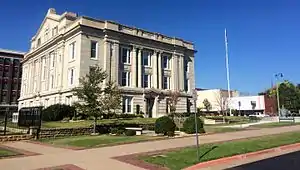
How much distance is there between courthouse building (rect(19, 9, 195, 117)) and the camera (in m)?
46.1

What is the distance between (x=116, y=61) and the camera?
48.1 metres

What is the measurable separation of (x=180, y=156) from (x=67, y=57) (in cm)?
3894

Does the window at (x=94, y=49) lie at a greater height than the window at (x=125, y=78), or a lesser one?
greater

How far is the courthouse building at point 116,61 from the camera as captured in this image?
4605cm

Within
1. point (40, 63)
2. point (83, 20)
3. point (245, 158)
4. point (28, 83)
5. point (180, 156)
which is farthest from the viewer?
point (28, 83)

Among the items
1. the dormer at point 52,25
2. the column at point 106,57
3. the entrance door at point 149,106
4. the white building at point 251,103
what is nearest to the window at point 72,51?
the column at point 106,57

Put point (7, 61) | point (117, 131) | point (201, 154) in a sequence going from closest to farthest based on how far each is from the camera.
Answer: point (201, 154)
point (117, 131)
point (7, 61)

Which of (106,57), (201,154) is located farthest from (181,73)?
(201,154)

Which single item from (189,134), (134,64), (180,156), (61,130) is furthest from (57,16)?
(180,156)

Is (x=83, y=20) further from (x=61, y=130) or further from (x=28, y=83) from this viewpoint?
(x=28, y=83)

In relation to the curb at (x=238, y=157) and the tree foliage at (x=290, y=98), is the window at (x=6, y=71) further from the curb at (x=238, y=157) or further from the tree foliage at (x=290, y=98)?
the curb at (x=238, y=157)

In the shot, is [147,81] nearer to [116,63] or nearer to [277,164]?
[116,63]

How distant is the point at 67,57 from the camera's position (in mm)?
48156

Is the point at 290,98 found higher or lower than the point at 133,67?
lower
